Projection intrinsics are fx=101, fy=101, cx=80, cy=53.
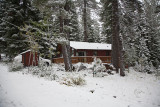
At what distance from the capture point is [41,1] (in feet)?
27.0

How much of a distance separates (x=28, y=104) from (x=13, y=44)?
42.3 feet

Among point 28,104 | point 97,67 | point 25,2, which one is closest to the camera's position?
point 28,104

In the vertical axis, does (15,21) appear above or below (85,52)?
above

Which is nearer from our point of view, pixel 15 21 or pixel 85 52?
pixel 15 21

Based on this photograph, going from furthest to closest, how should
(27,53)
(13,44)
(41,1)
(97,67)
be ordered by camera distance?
(13,44) < (27,53) < (97,67) < (41,1)

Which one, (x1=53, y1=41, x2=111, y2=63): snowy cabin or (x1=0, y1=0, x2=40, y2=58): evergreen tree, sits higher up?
(x1=0, y1=0, x2=40, y2=58): evergreen tree

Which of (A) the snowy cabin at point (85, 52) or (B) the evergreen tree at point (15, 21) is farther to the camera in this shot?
(A) the snowy cabin at point (85, 52)

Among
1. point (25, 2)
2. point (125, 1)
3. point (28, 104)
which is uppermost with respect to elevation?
point (25, 2)

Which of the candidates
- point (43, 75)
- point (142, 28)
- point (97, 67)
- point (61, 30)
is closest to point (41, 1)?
point (61, 30)

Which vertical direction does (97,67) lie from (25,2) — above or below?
below

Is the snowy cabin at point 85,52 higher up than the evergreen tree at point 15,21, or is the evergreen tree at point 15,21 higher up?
the evergreen tree at point 15,21

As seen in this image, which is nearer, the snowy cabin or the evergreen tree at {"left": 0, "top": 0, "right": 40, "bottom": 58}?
the evergreen tree at {"left": 0, "top": 0, "right": 40, "bottom": 58}

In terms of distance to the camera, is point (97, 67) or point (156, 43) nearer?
point (97, 67)

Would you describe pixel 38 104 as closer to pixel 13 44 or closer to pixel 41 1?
pixel 41 1
